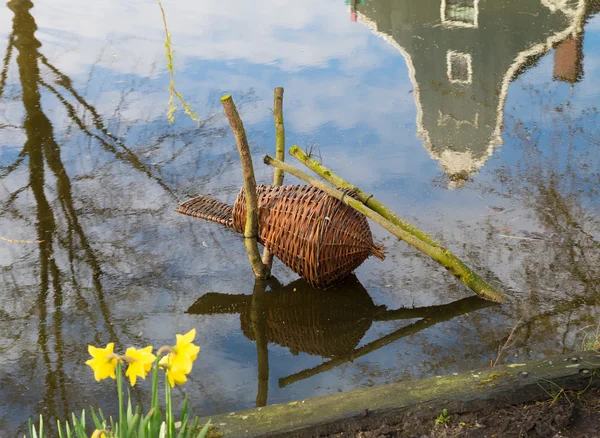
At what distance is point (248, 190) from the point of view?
5.10m

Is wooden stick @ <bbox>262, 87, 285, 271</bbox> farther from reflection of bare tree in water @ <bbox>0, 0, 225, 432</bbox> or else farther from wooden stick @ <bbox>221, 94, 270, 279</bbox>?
reflection of bare tree in water @ <bbox>0, 0, 225, 432</bbox>

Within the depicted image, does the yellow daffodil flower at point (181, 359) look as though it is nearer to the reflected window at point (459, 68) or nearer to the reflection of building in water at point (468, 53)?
the reflection of building in water at point (468, 53)

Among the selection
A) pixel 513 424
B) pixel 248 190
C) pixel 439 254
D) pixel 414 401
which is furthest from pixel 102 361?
pixel 439 254

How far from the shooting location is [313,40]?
35.5 ft

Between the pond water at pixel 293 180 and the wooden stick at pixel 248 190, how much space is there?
0.69ft

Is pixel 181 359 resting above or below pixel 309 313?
above

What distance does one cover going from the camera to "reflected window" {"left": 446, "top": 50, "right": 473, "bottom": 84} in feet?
30.2

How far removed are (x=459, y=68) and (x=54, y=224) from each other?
550 centimetres

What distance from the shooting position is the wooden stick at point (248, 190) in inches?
192

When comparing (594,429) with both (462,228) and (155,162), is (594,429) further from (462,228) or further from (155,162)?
(155,162)

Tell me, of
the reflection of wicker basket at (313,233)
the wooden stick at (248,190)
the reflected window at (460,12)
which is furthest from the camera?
the reflected window at (460,12)

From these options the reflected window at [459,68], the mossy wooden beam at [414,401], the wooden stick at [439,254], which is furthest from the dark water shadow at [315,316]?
the reflected window at [459,68]

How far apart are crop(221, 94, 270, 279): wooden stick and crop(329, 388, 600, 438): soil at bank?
→ 206 centimetres

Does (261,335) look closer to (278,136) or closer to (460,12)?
(278,136)
